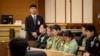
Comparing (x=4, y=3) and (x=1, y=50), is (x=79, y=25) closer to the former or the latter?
(x=4, y=3)

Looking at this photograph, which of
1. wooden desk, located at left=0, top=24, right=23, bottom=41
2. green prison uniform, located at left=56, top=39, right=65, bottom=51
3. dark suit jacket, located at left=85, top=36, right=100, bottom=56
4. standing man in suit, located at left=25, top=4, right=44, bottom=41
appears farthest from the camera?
wooden desk, located at left=0, top=24, right=23, bottom=41

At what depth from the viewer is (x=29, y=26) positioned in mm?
7125

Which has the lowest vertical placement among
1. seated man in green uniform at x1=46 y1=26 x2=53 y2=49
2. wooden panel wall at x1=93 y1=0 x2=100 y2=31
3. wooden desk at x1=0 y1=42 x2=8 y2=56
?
wooden desk at x1=0 y1=42 x2=8 y2=56

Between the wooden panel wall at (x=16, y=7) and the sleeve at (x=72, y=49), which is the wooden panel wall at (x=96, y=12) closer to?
the wooden panel wall at (x=16, y=7)

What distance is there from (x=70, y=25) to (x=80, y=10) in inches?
24.7

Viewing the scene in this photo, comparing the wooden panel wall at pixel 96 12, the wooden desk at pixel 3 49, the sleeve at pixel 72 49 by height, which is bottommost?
the wooden desk at pixel 3 49

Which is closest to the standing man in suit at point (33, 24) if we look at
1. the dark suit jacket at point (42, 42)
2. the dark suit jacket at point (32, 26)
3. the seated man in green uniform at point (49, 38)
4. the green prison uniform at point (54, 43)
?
the dark suit jacket at point (32, 26)

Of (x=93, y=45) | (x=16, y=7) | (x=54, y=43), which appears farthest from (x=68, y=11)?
(x=93, y=45)

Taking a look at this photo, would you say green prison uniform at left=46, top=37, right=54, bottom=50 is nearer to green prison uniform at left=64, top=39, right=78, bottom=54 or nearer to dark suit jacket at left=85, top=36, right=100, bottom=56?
green prison uniform at left=64, top=39, right=78, bottom=54

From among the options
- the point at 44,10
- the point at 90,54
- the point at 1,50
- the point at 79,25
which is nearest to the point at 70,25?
the point at 79,25

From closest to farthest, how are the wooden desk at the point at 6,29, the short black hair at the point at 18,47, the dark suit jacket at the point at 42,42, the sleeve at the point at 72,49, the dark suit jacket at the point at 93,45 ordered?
the short black hair at the point at 18,47 < the dark suit jacket at the point at 93,45 < the sleeve at the point at 72,49 < the dark suit jacket at the point at 42,42 < the wooden desk at the point at 6,29

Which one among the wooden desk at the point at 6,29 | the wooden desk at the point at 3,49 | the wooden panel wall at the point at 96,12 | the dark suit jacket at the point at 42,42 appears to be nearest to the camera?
the dark suit jacket at the point at 42,42

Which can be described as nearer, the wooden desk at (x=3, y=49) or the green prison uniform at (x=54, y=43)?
the green prison uniform at (x=54, y=43)

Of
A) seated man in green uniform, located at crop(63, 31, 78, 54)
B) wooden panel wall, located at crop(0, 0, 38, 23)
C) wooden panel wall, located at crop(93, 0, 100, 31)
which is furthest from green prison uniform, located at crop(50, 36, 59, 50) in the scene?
wooden panel wall, located at crop(0, 0, 38, 23)
